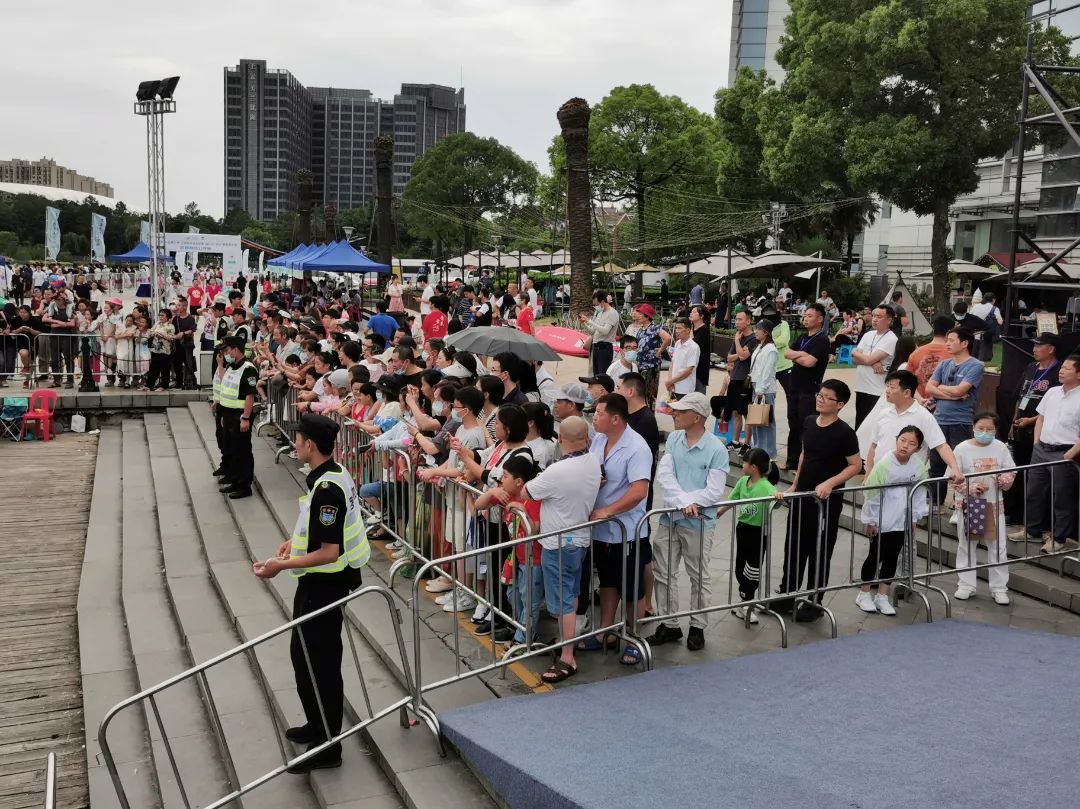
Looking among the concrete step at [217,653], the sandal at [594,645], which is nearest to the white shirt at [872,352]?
the sandal at [594,645]

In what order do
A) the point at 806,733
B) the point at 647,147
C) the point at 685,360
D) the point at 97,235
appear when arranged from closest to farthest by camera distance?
the point at 806,733 → the point at 685,360 → the point at 97,235 → the point at 647,147

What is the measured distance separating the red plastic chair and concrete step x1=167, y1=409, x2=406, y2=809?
15.4 ft

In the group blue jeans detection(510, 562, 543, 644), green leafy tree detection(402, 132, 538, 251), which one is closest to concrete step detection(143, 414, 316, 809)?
blue jeans detection(510, 562, 543, 644)

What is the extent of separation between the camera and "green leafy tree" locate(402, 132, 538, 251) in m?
85.2

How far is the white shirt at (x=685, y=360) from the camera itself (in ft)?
36.5

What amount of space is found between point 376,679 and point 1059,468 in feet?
17.8

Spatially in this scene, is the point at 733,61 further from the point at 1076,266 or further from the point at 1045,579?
the point at 1045,579

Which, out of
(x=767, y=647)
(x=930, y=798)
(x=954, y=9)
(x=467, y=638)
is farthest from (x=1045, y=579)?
(x=954, y=9)

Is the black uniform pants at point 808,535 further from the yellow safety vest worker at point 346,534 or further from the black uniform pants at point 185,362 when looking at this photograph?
the black uniform pants at point 185,362

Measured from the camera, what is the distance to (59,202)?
111188mm

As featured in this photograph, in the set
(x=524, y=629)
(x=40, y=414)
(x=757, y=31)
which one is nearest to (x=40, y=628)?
(x=524, y=629)

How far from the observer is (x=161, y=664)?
743 centimetres

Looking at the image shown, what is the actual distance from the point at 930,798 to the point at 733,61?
4571 inches

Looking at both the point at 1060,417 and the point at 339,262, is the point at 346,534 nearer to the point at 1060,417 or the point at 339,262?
the point at 1060,417
